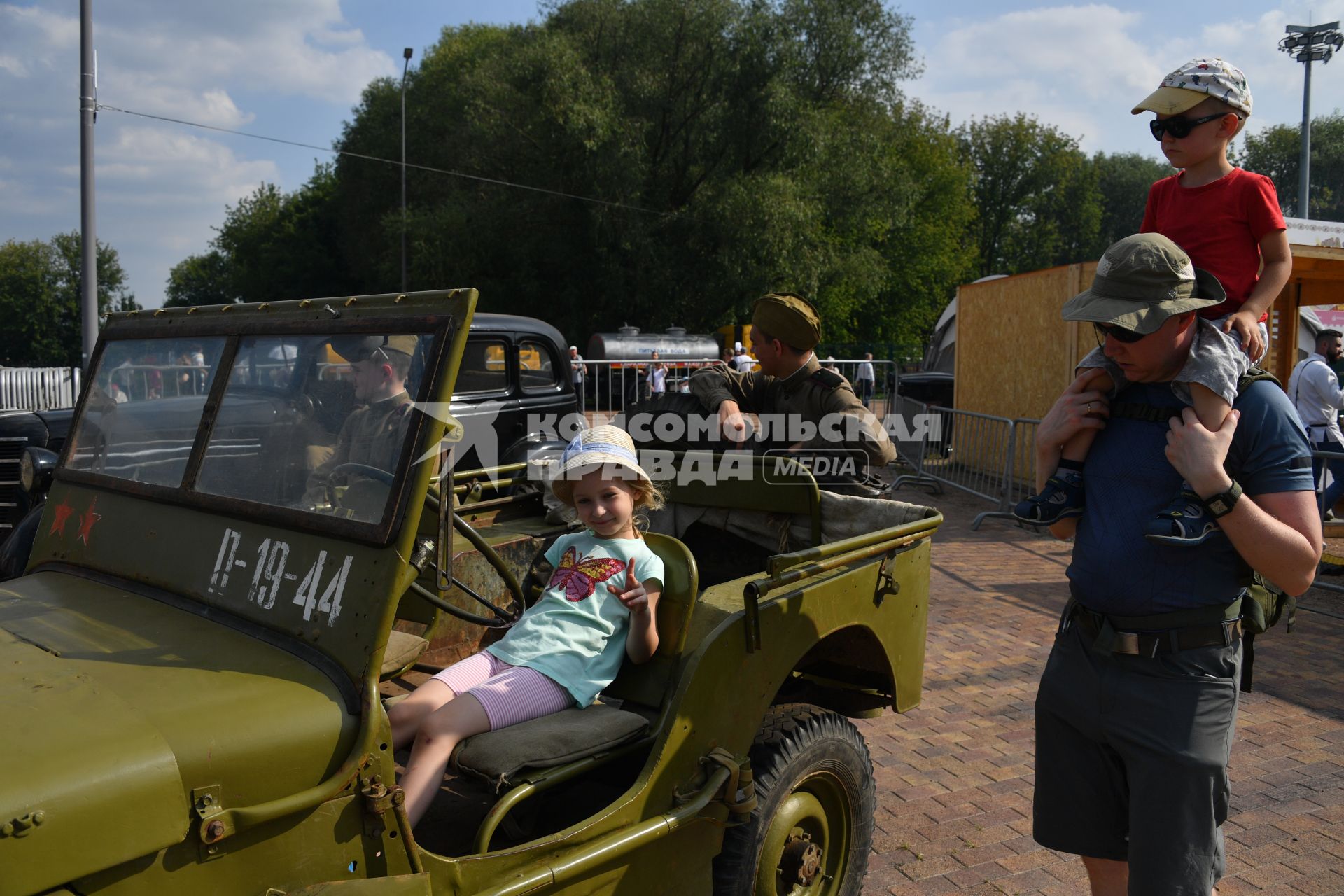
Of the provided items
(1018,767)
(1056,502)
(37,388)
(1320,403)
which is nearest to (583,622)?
(1056,502)

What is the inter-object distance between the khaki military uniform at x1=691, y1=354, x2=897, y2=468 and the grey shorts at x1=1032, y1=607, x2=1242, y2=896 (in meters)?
1.77

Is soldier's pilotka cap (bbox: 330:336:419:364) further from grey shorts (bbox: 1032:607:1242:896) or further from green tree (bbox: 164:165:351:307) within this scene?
green tree (bbox: 164:165:351:307)

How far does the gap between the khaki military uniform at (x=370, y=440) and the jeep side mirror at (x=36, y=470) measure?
12.0 ft

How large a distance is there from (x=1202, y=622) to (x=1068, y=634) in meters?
0.33

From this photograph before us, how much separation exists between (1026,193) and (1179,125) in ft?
201

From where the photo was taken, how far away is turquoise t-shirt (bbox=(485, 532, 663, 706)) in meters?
2.58

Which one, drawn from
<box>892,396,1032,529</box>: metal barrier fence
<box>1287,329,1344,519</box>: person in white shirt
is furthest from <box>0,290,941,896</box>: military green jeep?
<box>892,396,1032,529</box>: metal barrier fence

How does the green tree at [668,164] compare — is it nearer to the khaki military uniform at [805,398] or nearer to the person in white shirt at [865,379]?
the person in white shirt at [865,379]

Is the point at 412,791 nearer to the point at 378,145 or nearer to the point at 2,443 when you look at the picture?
the point at 2,443

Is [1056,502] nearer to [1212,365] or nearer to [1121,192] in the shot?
[1212,365]

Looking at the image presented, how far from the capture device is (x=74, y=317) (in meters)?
59.9

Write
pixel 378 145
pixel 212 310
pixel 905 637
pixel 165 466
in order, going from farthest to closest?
pixel 378 145 → pixel 905 637 → pixel 212 310 → pixel 165 466

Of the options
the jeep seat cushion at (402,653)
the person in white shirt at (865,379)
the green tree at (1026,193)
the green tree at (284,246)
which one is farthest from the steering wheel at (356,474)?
the green tree at (1026,193)

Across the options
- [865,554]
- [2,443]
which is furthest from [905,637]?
[2,443]
